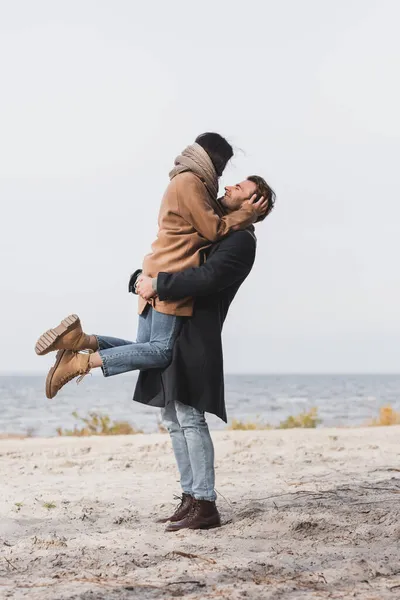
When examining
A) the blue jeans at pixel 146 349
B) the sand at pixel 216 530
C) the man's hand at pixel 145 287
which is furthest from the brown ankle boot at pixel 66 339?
the sand at pixel 216 530

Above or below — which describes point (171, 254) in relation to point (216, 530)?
above

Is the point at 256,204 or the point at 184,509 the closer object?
the point at 256,204

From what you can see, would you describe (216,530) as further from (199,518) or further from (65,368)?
(65,368)

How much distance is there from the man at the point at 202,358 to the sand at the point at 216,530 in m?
0.29

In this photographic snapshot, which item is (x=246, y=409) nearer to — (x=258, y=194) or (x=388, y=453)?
(x=388, y=453)

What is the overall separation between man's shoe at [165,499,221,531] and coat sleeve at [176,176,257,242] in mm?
1504

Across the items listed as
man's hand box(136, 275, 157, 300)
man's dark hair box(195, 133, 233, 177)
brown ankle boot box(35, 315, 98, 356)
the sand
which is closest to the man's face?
man's dark hair box(195, 133, 233, 177)

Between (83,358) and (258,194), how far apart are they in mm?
1342

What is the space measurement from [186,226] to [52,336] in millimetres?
948

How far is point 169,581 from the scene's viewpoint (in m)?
3.48

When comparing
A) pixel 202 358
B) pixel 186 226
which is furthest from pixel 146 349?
pixel 186 226

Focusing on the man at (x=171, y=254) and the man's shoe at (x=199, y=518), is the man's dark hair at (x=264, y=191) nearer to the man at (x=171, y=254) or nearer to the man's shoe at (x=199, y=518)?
the man at (x=171, y=254)

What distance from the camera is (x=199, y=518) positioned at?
4520 mm

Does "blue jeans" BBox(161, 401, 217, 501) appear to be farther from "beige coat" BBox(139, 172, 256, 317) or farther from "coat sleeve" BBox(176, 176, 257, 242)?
"coat sleeve" BBox(176, 176, 257, 242)
